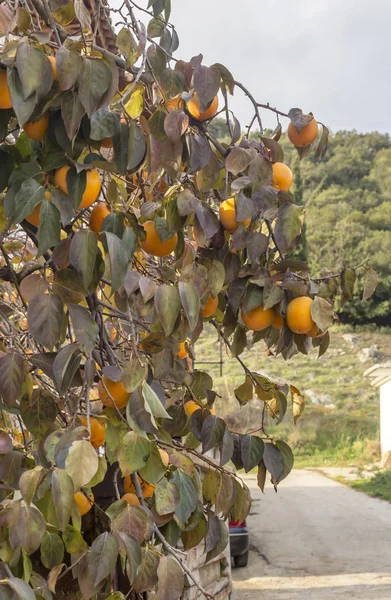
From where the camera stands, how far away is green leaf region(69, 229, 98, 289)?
922mm

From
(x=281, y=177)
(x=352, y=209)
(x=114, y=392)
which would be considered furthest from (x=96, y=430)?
(x=352, y=209)

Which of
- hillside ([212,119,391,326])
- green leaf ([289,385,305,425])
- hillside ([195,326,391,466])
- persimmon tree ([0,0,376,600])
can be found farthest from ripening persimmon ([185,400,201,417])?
hillside ([212,119,391,326])

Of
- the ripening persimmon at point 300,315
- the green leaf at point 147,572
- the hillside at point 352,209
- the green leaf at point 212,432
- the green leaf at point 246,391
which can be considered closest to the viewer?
the green leaf at point 147,572

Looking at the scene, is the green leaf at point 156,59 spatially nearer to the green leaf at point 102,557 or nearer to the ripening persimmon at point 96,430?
the ripening persimmon at point 96,430

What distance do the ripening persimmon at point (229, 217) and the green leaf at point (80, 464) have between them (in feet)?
1.70

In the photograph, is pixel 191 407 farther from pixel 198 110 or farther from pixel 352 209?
pixel 352 209

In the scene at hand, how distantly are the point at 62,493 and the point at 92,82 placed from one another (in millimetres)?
522

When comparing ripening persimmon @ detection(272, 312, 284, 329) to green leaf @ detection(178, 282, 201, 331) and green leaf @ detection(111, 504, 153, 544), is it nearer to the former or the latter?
green leaf @ detection(178, 282, 201, 331)

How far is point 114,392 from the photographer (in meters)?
1.08

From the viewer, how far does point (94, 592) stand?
929 millimetres

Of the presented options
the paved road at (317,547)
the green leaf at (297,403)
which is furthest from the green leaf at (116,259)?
the paved road at (317,547)

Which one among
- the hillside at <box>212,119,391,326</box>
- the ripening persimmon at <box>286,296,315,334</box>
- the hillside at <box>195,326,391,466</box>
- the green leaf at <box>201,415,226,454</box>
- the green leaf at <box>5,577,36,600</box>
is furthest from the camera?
the hillside at <box>212,119,391,326</box>

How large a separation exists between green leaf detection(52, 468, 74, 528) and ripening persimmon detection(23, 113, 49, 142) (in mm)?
471

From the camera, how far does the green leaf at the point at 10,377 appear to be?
37.8 inches
